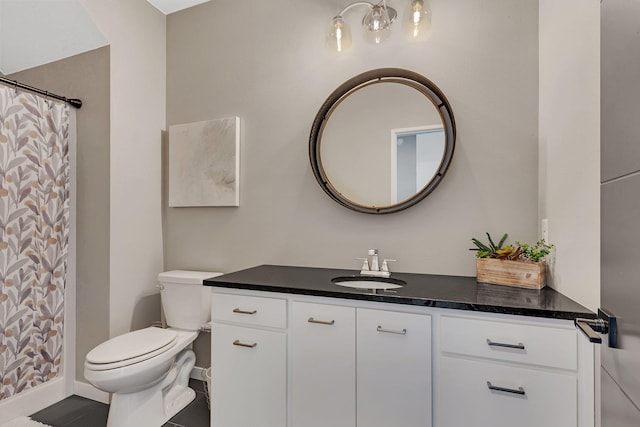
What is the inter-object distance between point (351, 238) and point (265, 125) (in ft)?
3.07

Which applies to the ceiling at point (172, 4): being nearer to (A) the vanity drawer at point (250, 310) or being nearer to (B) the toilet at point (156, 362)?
(B) the toilet at point (156, 362)

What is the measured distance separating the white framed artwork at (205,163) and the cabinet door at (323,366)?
1077 millimetres

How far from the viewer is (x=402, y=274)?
5.59 ft

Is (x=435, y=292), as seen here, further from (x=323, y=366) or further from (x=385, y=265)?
(x=323, y=366)

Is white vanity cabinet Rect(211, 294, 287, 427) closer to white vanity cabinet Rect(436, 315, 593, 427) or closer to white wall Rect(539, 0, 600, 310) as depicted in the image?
white vanity cabinet Rect(436, 315, 593, 427)

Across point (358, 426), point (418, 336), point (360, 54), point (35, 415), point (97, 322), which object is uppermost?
point (360, 54)

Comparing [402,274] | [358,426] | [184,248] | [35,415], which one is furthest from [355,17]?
[35,415]

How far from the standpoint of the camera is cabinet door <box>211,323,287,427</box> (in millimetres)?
1415

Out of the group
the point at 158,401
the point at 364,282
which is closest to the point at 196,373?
the point at 158,401

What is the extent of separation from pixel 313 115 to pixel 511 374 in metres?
1.60

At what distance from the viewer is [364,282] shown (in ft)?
5.58

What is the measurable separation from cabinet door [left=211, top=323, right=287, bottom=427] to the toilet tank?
1.67 ft

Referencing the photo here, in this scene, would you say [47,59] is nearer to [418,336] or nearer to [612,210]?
[418,336]

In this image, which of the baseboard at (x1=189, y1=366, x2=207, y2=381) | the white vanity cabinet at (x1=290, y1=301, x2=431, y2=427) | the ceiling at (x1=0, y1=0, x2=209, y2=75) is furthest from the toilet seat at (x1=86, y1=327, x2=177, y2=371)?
the ceiling at (x1=0, y1=0, x2=209, y2=75)
